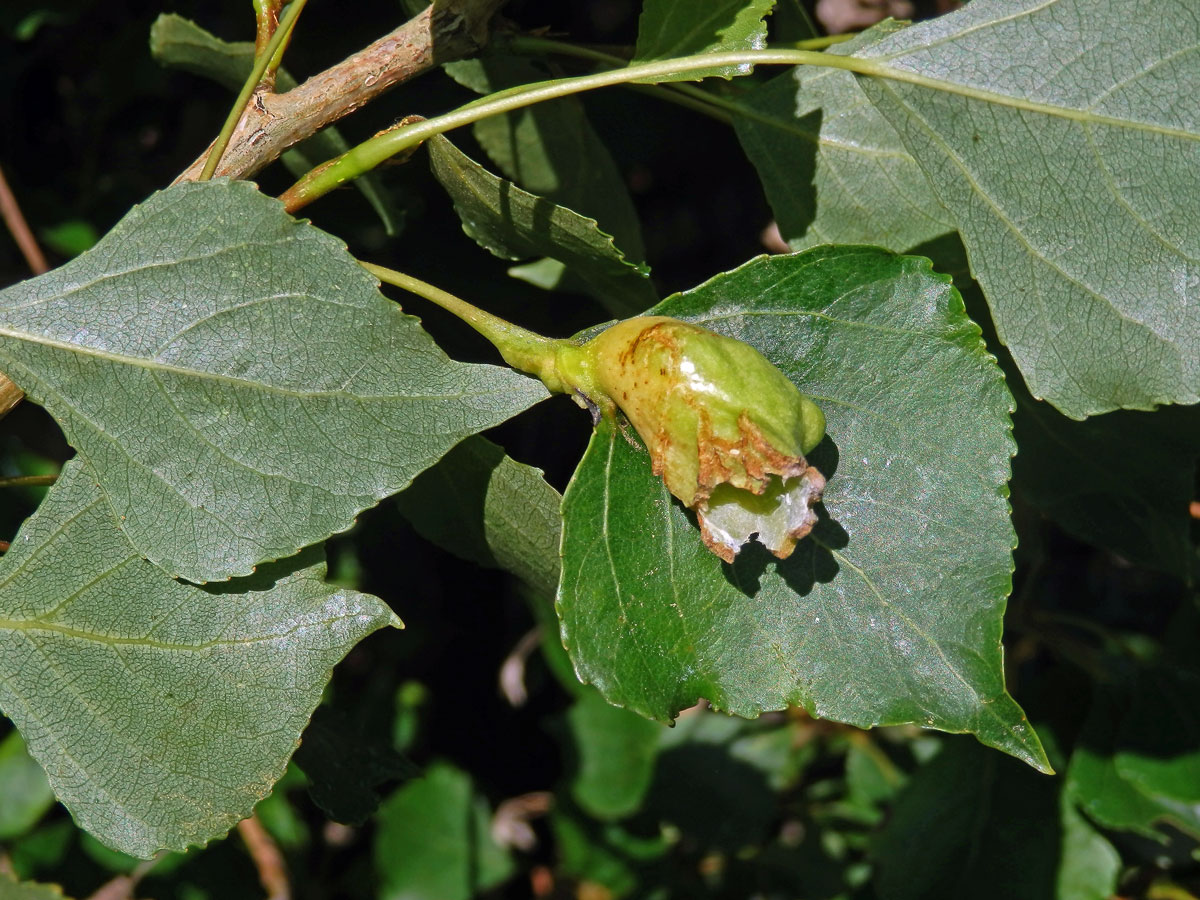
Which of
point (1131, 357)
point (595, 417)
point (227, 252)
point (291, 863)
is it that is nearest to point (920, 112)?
point (1131, 357)

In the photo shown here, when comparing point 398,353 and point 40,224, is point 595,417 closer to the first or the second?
point 398,353

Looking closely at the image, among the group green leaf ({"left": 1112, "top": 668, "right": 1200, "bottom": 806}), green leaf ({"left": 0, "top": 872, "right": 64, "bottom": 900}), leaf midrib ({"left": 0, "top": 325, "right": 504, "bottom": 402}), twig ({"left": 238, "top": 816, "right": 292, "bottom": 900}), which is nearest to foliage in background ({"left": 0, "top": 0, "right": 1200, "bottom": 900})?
leaf midrib ({"left": 0, "top": 325, "right": 504, "bottom": 402})

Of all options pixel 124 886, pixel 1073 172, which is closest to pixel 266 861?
pixel 124 886

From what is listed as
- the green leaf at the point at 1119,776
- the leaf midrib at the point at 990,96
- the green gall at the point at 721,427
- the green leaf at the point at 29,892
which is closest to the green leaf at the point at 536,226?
the green gall at the point at 721,427

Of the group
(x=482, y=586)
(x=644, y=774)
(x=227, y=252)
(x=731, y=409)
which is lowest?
(x=644, y=774)

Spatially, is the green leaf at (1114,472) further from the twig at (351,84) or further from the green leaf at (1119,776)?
the twig at (351,84)

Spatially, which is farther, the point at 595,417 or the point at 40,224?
the point at 40,224
